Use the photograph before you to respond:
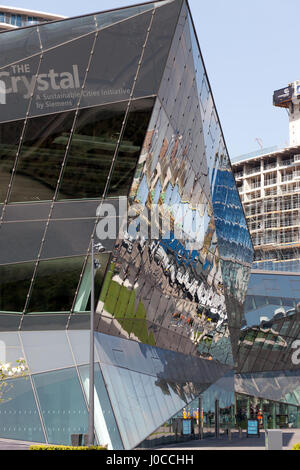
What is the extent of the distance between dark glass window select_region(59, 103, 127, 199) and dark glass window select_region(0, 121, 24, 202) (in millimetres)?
2060

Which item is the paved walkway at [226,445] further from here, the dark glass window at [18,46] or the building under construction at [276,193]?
the building under construction at [276,193]

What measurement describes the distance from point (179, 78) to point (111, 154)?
4348mm

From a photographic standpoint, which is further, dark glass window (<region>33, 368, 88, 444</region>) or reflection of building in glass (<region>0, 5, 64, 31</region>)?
reflection of building in glass (<region>0, 5, 64, 31</region>)

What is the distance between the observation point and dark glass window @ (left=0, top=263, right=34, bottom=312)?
29.4 meters

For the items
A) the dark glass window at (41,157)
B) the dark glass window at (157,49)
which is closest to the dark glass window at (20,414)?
the dark glass window at (41,157)

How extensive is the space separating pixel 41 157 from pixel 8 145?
4.34 ft

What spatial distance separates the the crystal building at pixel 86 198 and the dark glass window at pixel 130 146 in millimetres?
38

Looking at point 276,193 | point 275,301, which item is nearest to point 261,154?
point 276,193

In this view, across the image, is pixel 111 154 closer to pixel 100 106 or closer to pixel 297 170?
pixel 100 106

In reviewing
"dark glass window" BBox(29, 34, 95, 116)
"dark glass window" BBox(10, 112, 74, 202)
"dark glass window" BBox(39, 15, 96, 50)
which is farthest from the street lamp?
"dark glass window" BBox(39, 15, 96, 50)

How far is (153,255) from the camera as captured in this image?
3234 cm

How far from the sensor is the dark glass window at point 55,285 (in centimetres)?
2934

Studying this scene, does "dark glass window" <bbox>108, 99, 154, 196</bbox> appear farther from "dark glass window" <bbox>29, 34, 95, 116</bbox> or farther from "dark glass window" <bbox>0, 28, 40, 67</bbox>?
"dark glass window" <bbox>0, 28, 40, 67</bbox>
